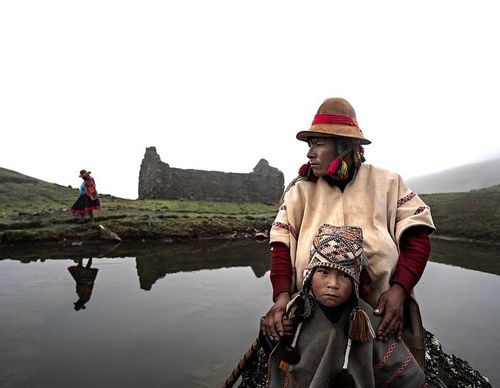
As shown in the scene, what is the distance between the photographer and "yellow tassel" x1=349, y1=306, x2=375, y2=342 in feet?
6.38

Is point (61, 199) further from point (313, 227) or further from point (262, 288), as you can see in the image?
point (313, 227)

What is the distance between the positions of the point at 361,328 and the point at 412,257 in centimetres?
68

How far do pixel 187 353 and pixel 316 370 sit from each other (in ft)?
9.36

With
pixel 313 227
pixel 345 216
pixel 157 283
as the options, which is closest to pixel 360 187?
pixel 345 216

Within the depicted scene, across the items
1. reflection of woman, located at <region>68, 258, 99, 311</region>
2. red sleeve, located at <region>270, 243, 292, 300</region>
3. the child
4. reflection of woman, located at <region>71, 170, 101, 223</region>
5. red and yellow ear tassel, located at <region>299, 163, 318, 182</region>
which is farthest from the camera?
reflection of woman, located at <region>71, 170, 101, 223</region>

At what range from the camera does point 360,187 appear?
252cm

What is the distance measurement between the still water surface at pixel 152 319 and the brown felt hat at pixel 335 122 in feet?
10.5

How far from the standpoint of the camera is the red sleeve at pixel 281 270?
2387mm

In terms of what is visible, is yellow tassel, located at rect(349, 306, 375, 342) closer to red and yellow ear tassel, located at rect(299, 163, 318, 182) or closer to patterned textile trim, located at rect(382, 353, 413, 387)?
patterned textile trim, located at rect(382, 353, 413, 387)

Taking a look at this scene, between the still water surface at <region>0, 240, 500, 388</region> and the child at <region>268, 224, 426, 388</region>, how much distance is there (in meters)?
2.20

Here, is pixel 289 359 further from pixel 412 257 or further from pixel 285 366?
pixel 412 257

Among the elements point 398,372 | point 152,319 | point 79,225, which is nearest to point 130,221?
point 79,225

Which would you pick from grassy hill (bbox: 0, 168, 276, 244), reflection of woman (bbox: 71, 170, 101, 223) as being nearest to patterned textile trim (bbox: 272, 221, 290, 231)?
grassy hill (bbox: 0, 168, 276, 244)

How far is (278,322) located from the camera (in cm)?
219
